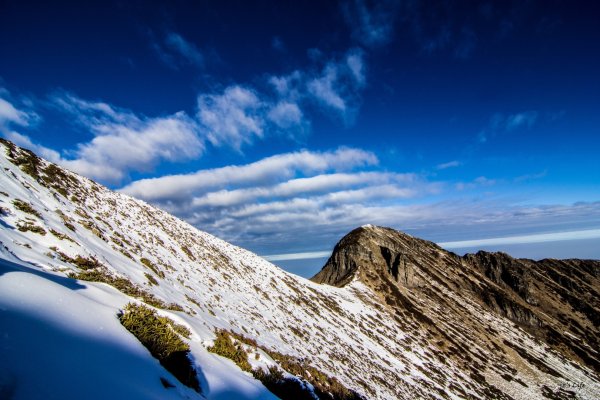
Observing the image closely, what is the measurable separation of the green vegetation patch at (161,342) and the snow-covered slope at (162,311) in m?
0.45

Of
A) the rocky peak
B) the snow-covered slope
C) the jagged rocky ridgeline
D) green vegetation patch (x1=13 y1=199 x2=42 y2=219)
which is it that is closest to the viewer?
the snow-covered slope

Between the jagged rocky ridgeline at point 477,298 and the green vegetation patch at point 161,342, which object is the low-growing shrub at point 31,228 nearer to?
the green vegetation patch at point 161,342

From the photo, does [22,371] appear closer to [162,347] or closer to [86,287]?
[162,347]

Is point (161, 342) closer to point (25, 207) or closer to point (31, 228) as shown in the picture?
point (31, 228)

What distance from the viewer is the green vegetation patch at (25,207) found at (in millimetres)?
14633

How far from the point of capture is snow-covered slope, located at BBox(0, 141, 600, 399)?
4.55 m

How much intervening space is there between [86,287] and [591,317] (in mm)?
153727

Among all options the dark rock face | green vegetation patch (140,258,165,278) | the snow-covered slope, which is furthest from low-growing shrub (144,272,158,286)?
the dark rock face

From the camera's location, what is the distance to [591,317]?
4230 inches

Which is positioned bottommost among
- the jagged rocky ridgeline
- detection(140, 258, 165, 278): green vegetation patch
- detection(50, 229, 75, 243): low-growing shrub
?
the jagged rocky ridgeline

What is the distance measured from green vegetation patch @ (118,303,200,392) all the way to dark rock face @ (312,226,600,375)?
217 feet

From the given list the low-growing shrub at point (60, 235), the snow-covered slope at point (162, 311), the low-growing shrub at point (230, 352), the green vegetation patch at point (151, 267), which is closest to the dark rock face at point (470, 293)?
the snow-covered slope at point (162, 311)

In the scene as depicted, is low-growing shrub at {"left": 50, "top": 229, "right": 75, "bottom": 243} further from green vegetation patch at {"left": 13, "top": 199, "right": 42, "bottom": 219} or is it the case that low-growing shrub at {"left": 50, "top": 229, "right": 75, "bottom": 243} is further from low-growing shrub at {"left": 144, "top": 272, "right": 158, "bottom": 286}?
low-growing shrub at {"left": 144, "top": 272, "right": 158, "bottom": 286}

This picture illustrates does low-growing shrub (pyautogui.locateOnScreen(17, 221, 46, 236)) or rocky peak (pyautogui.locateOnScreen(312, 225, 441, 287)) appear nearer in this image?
low-growing shrub (pyautogui.locateOnScreen(17, 221, 46, 236))
